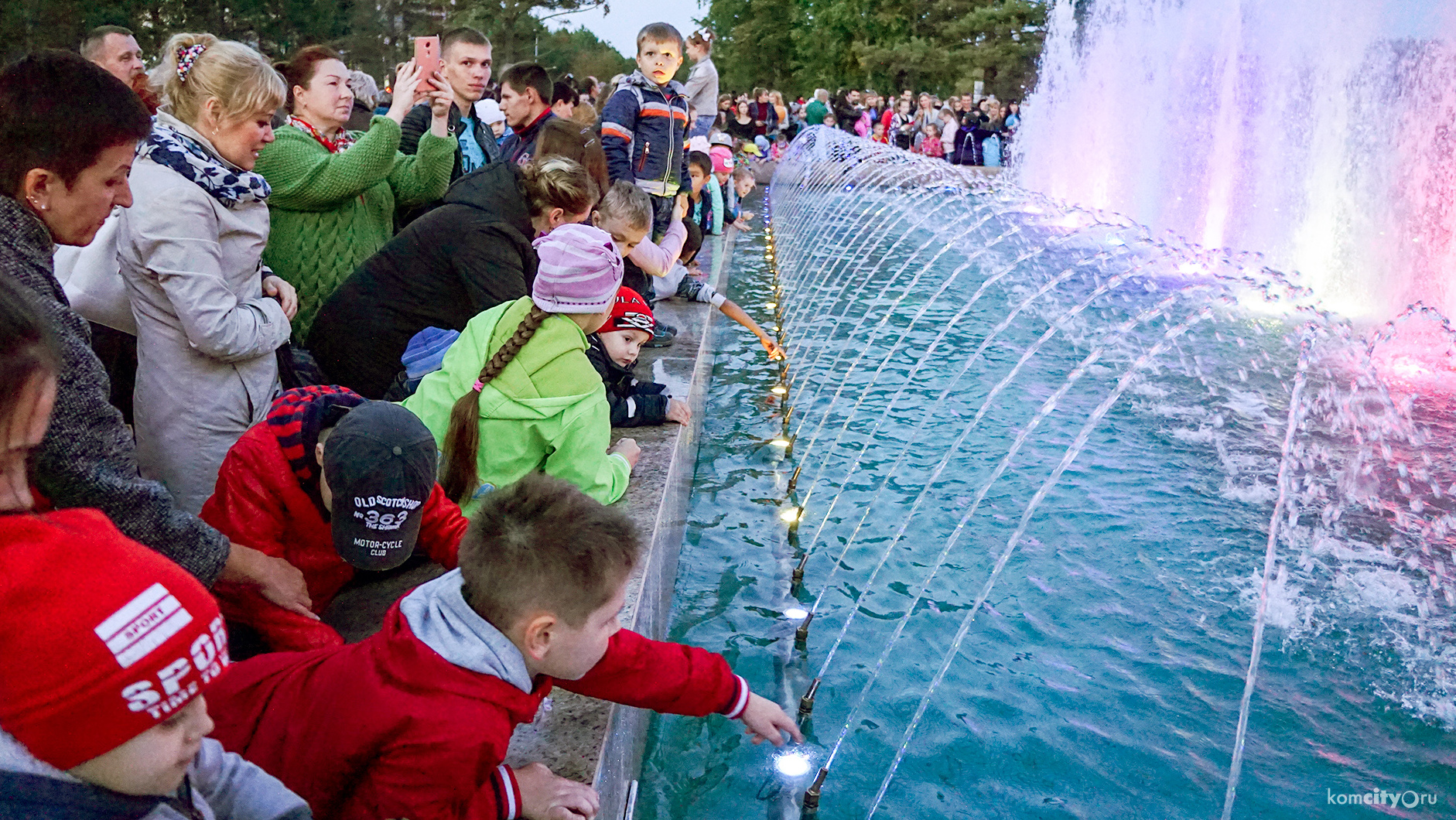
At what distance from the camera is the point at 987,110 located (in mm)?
24453

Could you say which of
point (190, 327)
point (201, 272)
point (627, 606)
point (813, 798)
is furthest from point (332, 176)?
point (813, 798)

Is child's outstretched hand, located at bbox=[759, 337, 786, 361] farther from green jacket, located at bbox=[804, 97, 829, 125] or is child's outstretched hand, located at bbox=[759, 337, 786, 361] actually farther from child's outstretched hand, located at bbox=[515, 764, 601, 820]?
green jacket, located at bbox=[804, 97, 829, 125]

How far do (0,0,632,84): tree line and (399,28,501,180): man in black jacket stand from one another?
3.27 meters

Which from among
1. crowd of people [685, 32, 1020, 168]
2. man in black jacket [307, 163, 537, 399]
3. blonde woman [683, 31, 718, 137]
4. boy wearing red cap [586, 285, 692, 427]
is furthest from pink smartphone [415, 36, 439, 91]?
crowd of people [685, 32, 1020, 168]

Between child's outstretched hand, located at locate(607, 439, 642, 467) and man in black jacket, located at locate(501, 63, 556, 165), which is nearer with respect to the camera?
child's outstretched hand, located at locate(607, 439, 642, 467)

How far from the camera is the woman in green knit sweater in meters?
4.23

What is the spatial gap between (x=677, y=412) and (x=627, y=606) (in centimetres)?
197

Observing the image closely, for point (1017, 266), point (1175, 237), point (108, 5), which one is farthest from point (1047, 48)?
point (108, 5)

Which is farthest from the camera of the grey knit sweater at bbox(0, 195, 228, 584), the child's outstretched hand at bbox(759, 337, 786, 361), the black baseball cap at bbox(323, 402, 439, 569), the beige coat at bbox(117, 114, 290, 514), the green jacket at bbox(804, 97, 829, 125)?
the green jacket at bbox(804, 97, 829, 125)

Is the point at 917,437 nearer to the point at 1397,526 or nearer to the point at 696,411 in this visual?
the point at 696,411

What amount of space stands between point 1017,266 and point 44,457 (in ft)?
34.3

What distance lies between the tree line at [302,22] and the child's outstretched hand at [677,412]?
5.60 meters

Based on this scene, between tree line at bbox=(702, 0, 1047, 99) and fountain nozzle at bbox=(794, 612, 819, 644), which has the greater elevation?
tree line at bbox=(702, 0, 1047, 99)

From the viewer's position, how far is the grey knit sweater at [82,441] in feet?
6.90
